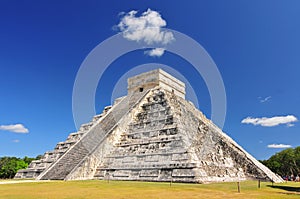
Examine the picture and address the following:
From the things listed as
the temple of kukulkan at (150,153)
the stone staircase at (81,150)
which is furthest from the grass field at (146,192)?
the stone staircase at (81,150)

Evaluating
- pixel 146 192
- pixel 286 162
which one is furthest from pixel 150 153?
pixel 286 162

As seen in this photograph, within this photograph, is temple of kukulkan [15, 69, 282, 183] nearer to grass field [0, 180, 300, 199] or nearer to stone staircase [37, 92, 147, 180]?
stone staircase [37, 92, 147, 180]

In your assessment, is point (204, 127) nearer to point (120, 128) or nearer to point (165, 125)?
point (165, 125)

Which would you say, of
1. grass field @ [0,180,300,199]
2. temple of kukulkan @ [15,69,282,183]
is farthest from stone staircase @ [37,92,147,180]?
grass field @ [0,180,300,199]

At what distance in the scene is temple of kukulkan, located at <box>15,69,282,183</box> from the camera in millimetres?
13125

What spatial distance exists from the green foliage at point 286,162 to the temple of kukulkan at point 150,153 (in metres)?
26.9

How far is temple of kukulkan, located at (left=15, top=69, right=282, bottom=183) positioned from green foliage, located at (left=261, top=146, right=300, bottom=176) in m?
26.9

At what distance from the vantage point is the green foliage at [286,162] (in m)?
40.0

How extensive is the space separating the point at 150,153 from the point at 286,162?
34882 mm

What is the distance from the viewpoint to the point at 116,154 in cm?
1584

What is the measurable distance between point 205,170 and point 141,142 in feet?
14.5

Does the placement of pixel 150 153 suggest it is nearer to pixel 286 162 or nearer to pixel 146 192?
pixel 146 192

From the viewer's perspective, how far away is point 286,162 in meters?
41.0

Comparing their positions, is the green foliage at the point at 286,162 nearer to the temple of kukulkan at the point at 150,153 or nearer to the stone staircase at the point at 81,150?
the temple of kukulkan at the point at 150,153
